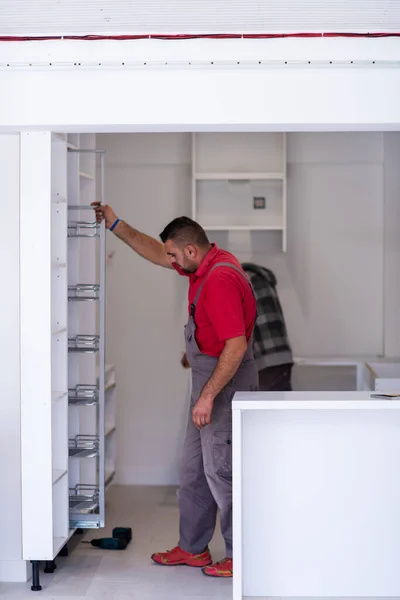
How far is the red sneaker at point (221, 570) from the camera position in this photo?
4188mm

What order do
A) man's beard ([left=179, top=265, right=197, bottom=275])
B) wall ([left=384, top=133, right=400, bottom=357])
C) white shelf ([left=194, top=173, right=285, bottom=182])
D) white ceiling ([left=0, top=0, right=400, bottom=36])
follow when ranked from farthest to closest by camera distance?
wall ([left=384, top=133, right=400, bottom=357])
white shelf ([left=194, top=173, right=285, bottom=182])
man's beard ([left=179, top=265, right=197, bottom=275])
white ceiling ([left=0, top=0, right=400, bottom=36])

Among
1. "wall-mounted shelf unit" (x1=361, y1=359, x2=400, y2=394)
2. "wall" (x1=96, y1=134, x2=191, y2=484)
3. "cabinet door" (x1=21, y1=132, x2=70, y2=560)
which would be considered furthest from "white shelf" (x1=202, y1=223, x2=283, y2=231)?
"cabinet door" (x1=21, y1=132, x2=70, y2=560)

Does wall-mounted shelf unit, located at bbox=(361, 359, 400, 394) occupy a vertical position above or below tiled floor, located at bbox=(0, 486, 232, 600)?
above

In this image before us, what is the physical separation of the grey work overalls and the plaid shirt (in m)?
1.18

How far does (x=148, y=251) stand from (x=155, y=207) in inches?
56.3

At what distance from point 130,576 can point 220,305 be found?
134 centimetres

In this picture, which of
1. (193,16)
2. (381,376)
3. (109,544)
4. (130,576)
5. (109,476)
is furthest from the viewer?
(109,476)

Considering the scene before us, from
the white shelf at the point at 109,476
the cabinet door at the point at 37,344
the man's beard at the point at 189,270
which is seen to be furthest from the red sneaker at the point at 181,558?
the man's beard at the point at 189,270

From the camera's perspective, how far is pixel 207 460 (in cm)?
413

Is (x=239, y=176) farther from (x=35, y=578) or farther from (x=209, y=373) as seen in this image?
(x=35, y=578)

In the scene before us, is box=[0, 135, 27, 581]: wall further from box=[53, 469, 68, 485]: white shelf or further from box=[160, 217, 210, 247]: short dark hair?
box=[160, 217, 210, 247]: short dark hair

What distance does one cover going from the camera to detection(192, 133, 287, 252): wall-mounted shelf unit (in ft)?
19.4

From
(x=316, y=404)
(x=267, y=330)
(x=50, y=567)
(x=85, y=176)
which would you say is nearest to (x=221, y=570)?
(x=50, y=567)

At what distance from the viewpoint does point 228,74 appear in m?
3.76
